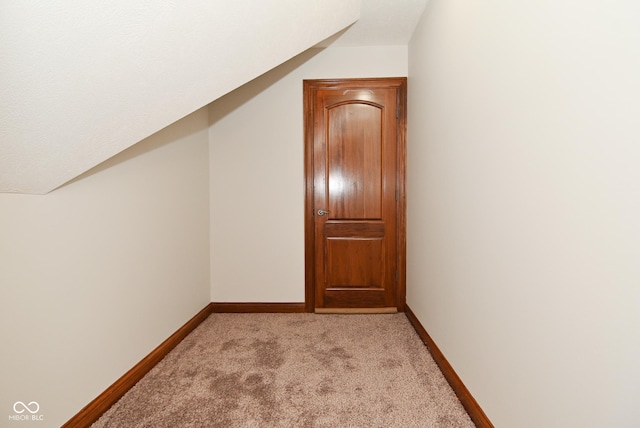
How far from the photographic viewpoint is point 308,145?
367 centimetres

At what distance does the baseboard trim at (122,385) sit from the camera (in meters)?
1.77

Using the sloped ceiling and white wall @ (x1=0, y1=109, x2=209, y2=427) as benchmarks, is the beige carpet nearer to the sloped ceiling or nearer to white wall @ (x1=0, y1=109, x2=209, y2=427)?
white wall @ (x1=0, y1=109, x2=209, y2=427)

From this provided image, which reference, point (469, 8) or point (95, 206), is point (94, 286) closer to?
point (95, 206)

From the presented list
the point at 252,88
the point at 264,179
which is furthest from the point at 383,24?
the point at 264,179

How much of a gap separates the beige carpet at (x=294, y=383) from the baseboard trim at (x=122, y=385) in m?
0.04

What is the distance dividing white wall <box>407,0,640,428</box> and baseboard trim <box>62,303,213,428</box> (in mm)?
1863

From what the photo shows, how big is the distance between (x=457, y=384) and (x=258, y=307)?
6.98ft

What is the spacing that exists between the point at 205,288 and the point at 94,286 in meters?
1.72
